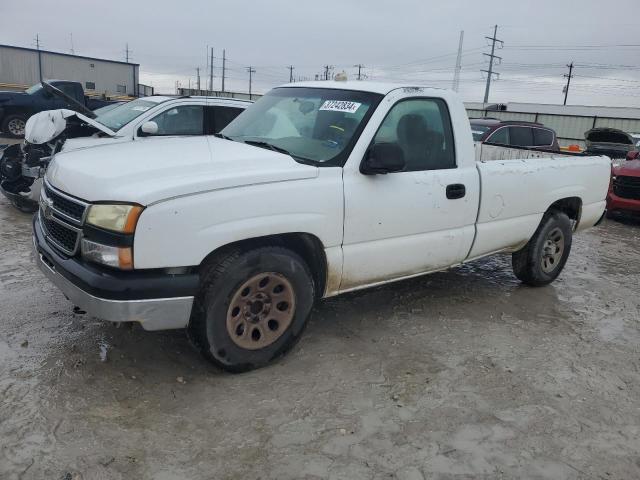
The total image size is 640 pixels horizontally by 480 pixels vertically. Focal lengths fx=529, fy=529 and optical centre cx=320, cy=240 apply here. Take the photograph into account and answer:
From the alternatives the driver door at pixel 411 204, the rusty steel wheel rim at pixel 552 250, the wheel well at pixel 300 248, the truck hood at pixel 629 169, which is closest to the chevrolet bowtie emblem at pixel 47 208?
the wheel well at pixel 300 248

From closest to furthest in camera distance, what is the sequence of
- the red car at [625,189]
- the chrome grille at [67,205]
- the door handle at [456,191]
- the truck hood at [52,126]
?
the chrome grille at [67,205] < the door handle at [456,191] < the truck hood at [52,126] < the red car at [625,189]

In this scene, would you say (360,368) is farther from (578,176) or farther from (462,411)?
(578,176)

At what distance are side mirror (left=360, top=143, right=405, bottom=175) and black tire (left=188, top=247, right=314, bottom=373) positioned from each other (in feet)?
2.56

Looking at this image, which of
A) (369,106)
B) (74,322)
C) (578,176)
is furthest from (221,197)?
(578,176)

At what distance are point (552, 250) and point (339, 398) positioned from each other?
3337 millimetres

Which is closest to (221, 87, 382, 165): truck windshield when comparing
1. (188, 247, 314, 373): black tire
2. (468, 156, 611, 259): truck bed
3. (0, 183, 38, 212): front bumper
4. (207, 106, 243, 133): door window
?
(188, 247, 314, 373): black tire

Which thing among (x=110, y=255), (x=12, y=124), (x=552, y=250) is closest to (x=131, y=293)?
(x=110, y=255)

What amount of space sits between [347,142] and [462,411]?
1876 millimetres

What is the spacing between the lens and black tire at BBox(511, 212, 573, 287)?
17.1 feet

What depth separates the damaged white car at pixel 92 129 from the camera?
6.55 m

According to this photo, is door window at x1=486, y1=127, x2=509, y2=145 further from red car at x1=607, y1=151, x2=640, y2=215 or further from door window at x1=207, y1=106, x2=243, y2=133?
door window at x1=207, y1=106, x2=243, y2=133

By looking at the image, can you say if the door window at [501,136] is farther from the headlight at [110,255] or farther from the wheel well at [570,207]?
the headlight at [110,255]

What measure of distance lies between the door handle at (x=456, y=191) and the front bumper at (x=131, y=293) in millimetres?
2097

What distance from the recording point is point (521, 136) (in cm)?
1116
